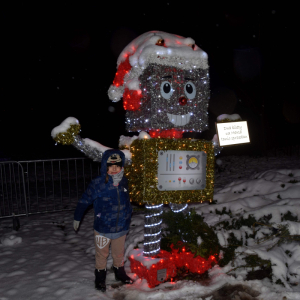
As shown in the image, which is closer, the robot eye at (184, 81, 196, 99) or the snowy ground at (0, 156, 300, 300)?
the snowy ground at (0, 156, 300, 300)

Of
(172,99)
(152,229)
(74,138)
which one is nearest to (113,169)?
(74,138)

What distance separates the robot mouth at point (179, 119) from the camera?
11.7ft

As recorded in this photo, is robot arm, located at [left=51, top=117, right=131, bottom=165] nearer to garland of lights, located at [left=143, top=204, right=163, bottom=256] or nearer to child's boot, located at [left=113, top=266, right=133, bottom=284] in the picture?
garland of lights, located at [left=143, top=204, right=163, bottom=256]

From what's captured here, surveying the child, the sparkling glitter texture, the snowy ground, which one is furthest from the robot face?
the snowy ground

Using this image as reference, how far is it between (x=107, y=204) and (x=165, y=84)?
5.34 ft

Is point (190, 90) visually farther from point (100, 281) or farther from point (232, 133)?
point (100, 281)

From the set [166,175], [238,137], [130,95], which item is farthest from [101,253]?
[238,137]

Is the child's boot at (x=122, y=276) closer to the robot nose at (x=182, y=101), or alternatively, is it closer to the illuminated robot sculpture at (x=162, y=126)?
the illuminated robot sculpture at (x=162, y=126)

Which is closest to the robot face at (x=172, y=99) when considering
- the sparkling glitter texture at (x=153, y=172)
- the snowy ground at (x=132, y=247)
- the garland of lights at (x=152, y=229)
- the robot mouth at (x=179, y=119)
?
the robot mouth at (x=179, y=119)

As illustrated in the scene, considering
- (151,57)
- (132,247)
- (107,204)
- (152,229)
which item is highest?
(151,57)

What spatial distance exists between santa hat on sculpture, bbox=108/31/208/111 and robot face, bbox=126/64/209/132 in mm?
73

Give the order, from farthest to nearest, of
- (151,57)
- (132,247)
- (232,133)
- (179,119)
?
(132,247), (232,133), (179,119), (151,57)

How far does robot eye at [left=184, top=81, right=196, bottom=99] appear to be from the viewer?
3.63 m

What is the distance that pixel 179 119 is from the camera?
3.60 meters
